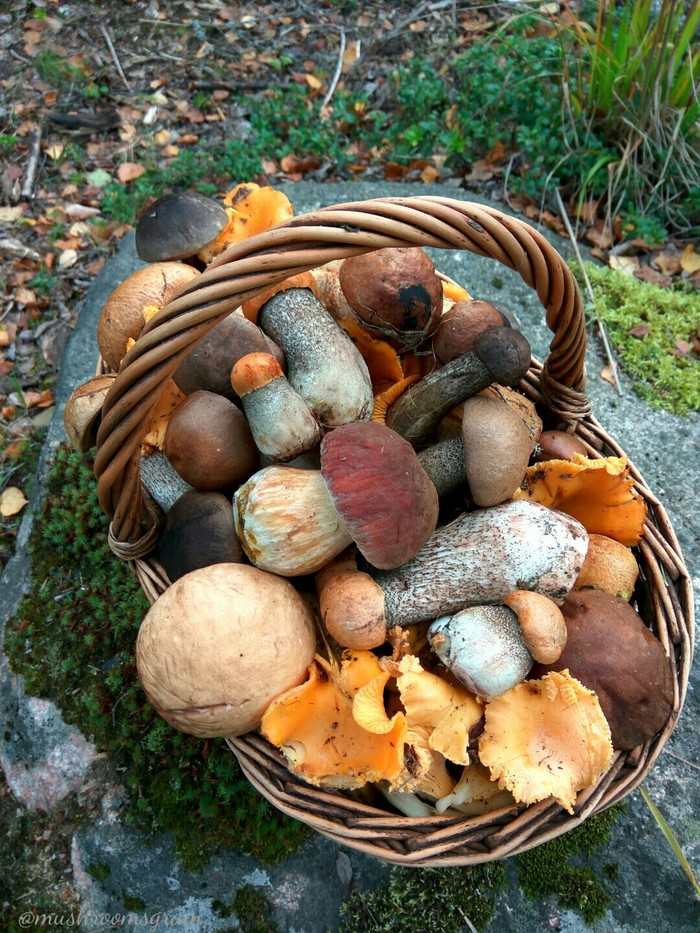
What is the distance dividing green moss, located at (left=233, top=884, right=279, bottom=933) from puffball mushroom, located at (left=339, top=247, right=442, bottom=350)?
203cm

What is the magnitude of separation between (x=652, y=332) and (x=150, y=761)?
316 cm

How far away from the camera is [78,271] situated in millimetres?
4199

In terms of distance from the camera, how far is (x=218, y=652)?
6.02 feet

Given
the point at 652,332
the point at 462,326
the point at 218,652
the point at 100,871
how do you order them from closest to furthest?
the point at 218,652 → the point at 462,326 → the point at 100,871 → the point at 652,332

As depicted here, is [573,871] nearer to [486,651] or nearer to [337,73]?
[486,651]

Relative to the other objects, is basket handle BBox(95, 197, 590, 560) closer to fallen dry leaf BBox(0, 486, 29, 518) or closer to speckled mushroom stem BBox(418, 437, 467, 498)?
speckled mushroom stem BBox(418, 437, 467, 498)

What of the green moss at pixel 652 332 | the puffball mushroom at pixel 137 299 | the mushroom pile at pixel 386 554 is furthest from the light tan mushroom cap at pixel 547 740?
the green moss at pixel 652 332

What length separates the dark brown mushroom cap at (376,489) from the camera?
73.2 inches

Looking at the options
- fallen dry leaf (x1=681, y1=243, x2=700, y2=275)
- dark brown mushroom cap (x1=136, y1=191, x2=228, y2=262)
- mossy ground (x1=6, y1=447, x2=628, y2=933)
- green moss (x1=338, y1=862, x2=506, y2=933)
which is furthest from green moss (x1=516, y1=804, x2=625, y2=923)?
fallen dry leaf (x1=681, y1=243, x2=700, y2=275)

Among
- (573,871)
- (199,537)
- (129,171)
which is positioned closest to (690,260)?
(573,871)

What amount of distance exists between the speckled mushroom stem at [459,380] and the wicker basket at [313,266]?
0.54 ft

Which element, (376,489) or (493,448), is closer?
(376,489)

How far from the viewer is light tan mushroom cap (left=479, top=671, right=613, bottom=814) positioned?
178 centimetres

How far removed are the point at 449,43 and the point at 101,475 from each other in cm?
476
